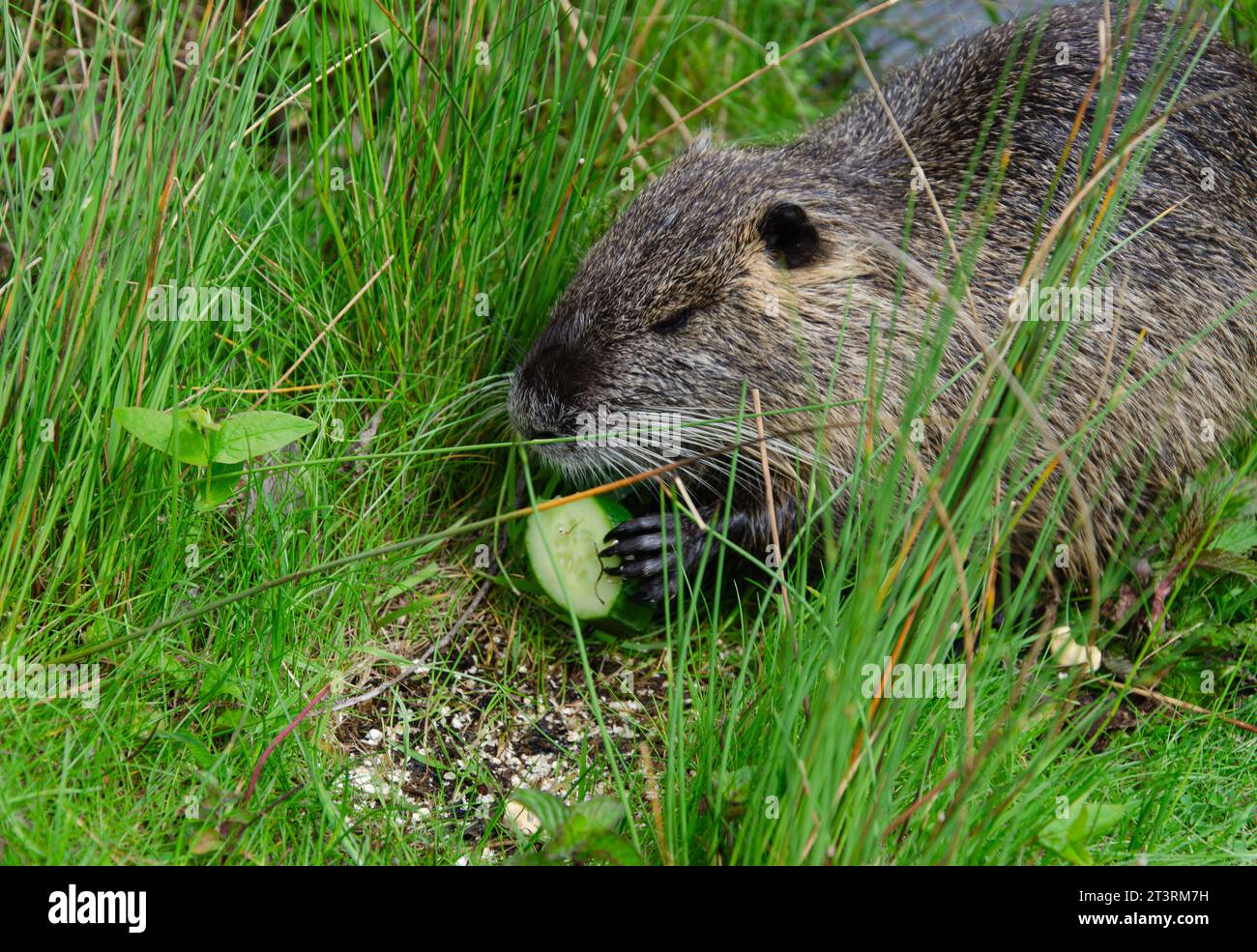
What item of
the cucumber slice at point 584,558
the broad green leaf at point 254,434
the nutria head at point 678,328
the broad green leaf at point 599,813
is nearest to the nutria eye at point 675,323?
the nutria head at point 678,328

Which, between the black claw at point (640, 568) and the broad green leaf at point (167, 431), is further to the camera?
the black claw at point (640, 568)

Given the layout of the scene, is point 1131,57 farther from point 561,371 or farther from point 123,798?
point 123,798

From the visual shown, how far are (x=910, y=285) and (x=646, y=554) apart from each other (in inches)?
40.3

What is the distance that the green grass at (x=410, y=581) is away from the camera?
2264mm

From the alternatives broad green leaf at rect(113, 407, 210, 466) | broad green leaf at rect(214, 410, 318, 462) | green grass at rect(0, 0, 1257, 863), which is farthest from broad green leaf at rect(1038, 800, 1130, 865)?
broad green leaf at rect(113, 407, 210, 466)

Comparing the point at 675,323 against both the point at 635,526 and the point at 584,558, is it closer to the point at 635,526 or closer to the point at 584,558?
the point at 635,526

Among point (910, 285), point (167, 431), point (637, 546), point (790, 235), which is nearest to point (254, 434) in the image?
point (167, 431)

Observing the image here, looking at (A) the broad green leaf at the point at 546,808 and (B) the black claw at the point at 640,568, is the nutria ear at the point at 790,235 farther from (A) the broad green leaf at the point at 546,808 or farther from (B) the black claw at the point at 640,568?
(A) the broad green leaf at the point at 546,808

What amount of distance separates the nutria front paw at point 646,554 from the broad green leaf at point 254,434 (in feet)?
2.88

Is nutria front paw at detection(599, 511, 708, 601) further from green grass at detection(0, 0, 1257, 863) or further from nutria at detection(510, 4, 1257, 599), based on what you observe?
green grass at detection(0, 0, 1257, 863)

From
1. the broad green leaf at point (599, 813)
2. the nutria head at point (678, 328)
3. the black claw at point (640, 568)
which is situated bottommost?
the broad green leaf at point (599, 813)

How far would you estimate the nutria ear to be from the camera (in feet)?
10.6
